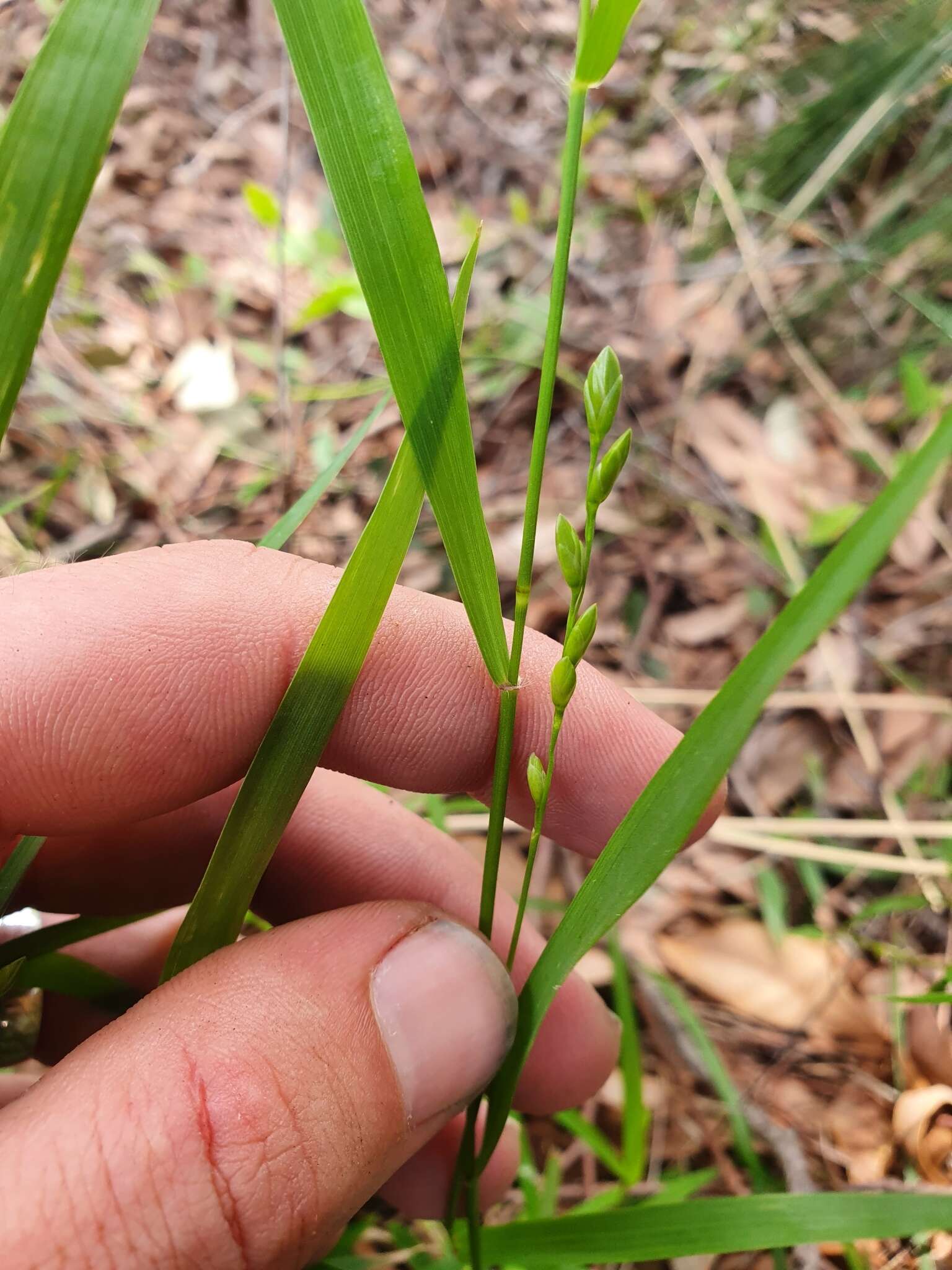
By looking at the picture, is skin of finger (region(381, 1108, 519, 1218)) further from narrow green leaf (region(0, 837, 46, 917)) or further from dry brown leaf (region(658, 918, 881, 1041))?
narrow green leaf (region(0, 837, 46, 917))

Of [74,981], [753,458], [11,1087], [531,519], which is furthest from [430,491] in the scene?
[753,458]

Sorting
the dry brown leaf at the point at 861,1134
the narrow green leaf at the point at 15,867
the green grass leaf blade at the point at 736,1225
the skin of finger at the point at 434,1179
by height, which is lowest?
the skin of finger at the point at 434,1179

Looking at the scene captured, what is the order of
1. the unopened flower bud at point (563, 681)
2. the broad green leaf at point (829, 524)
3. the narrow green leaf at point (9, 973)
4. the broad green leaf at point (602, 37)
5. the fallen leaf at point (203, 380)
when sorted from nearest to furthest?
the broad green leaf at point (602, 37), the unopened flower bud at point (563, 681), the narrow green leaf at point (9, 973), the broad green leaf at point (829, 524), the fallen leaf at point (203, 380)

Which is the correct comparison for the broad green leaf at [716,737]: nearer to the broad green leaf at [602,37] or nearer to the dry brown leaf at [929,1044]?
the broad green leaf at [602,37]

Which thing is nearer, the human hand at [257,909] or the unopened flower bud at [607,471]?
the unopened flower bud at [607,471]

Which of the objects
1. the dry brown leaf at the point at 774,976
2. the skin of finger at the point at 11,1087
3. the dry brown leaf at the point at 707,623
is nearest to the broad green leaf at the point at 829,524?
the dry brown leaf at the point at 707,623

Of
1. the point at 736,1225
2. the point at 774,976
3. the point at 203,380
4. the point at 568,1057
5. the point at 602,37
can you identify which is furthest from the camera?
the point at 203,380

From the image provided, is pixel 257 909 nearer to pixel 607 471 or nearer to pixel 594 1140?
pixel 594 1140

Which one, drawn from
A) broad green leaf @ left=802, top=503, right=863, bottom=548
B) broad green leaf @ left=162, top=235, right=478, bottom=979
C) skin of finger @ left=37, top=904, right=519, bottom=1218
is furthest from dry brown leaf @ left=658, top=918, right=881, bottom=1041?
broad green leaf @ left=162, top=235, right=478, bottom=979
